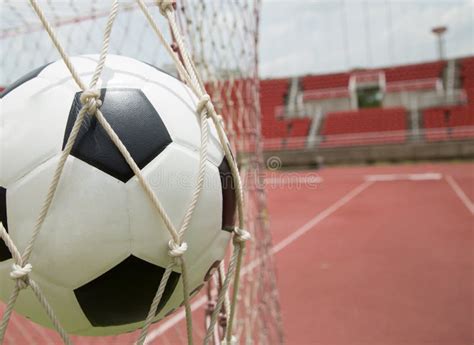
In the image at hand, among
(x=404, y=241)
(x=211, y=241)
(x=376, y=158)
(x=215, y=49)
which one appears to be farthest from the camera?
(x=376, y=158)

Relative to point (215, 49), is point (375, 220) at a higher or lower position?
lower

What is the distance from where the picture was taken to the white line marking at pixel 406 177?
30.1 feet

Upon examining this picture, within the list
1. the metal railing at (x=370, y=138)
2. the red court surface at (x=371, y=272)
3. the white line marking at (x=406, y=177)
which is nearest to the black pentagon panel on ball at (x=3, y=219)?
the red court surface at (x=371, y=272)

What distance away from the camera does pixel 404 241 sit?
4484mm

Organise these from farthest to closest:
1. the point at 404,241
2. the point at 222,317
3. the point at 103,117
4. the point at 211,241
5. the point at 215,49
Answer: the point at 404,241 < the point at 215,49 < the point at 222,317 < the point at 211,241 < the point at 103,117

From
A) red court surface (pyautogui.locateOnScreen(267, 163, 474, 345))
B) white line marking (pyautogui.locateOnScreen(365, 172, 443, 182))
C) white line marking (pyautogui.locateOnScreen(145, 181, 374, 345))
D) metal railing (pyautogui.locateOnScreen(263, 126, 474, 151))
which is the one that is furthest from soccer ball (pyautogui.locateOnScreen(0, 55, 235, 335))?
metal railing (pyautogui.locateOnScreen(263, 126, 474, 151))

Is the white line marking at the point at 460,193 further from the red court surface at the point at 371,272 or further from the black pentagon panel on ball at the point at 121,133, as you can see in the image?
the black pentagon panel on ball at the point at 121,133

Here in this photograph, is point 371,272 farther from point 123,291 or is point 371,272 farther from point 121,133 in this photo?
point 121,133

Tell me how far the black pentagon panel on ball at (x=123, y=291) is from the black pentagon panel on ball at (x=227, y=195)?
160 millimetres

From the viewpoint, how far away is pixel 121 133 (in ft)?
2.58

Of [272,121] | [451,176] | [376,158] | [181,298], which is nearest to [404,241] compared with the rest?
[181,298]

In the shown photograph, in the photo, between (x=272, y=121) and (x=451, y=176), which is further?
(x=272, y=121)

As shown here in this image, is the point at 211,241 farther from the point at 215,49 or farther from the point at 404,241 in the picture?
the point at 404,241

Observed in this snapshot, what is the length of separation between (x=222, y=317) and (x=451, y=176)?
9.54 m
